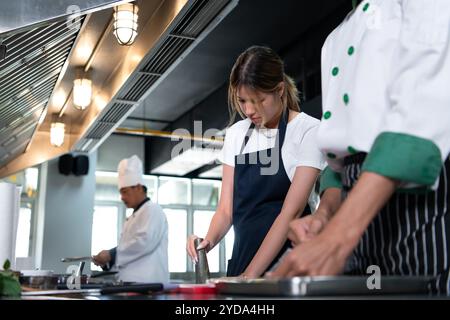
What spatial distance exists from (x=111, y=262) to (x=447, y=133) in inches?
166

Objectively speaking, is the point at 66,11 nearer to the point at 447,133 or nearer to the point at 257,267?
the point at 257,267

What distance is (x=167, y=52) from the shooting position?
3.97 meters

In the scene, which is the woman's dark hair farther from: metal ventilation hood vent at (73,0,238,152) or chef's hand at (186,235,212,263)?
metal ventilation hood vent at (73,0,238,152)

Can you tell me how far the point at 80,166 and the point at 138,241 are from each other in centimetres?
430

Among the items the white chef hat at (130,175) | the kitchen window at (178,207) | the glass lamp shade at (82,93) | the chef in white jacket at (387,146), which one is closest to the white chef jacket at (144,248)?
the white chef hat at (130,175)

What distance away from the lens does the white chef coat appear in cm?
159

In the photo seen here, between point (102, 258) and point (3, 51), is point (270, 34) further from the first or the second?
point (3, 51)

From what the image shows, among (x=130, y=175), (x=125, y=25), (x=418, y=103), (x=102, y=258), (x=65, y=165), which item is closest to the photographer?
(x=418, y=103)

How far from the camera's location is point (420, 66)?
0.76m

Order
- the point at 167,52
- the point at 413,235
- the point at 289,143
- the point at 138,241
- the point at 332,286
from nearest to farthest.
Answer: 1. the point at 332,286
2. the point at 413,235
3. the point at 289,143
4. the point at 167,52
5. the point at 138,241

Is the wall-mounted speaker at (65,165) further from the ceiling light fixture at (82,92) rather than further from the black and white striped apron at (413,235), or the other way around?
the black and white striped apron at (413,235)

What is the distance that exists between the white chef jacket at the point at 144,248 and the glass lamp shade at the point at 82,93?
1.20m

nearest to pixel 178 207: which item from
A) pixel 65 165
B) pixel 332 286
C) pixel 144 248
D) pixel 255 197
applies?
pixel 65 165

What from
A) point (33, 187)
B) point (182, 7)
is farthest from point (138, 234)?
point (33, 187)
